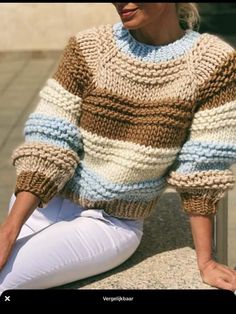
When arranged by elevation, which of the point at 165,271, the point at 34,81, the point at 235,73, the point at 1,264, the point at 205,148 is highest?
the point at 235,73

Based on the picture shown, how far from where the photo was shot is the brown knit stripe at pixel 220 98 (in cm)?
207

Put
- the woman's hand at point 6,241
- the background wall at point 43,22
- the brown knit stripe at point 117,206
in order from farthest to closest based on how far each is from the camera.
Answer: the background wall at point 43,22, the brown knit stripe at point 117,206, the woman's hand at point 6,241

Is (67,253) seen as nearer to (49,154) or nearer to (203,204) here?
(49,154)

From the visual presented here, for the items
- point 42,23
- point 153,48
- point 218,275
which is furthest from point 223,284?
point 42,23

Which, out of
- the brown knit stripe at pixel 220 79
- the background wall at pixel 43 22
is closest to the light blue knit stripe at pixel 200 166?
the brown knit stripe at pixel 220 79

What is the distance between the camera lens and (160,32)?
213 centimetres

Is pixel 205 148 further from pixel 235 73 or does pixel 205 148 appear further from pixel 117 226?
pixel 117 226

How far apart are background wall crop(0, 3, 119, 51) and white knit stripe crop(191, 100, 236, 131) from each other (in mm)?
6852

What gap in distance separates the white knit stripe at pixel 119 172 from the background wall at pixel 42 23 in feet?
22.3

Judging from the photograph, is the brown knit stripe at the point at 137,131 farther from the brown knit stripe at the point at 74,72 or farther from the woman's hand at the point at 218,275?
the woman's hand at the point at 218,275

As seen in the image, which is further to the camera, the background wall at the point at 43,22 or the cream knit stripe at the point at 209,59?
the background wall at the point at 43,22
